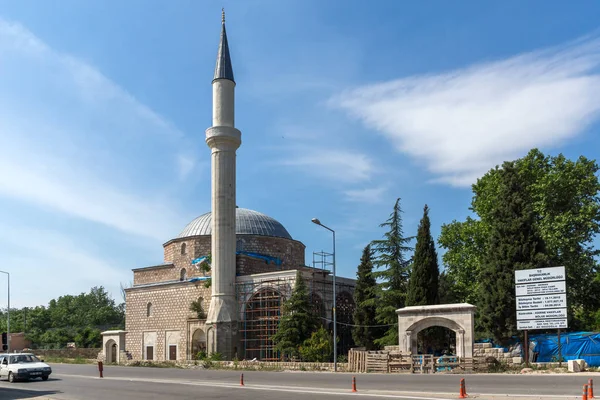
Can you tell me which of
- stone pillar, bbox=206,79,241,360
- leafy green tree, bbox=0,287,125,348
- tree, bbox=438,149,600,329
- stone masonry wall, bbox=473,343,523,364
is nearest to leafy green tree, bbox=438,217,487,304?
tree, bbox=438,149,600,329

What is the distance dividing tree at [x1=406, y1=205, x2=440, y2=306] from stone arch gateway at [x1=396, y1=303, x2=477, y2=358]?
493 centimetres

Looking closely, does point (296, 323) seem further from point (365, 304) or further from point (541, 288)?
point (541, 288)

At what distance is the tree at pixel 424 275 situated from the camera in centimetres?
3325

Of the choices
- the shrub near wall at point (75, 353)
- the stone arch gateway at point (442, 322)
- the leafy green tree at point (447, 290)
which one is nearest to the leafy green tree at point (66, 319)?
the shrub near wall at point (75, 353)

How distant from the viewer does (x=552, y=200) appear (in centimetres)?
3625

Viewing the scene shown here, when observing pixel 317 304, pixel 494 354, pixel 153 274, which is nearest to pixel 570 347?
pixel 494 354

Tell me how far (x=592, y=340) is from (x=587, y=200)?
1152 centimetres

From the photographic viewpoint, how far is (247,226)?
50.4m

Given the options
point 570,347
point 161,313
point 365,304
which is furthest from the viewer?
point 161,313

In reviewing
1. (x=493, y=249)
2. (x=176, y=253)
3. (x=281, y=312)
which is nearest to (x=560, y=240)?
(x=493, y=249)

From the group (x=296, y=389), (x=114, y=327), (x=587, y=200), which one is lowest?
(x=114, y=327)

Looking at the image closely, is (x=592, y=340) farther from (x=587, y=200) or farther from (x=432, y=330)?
(x=587, y=200)

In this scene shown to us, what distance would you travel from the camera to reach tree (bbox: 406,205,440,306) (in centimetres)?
3325

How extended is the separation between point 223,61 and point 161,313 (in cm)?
1981
